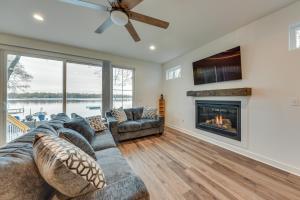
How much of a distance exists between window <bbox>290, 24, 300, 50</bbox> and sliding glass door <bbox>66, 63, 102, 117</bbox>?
15.0 ft

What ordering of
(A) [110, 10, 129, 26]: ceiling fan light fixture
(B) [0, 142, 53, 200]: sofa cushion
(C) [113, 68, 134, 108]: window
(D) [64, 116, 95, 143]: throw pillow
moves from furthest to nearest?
(C) [113, 68, 134, 108]: window → (D) [64, 116, 95, 143]: throw pillow → (A) [110, 10, 129, 26]: ceiling fan light fixture → (B) [0, 142, 53, 200]: sofa cushion

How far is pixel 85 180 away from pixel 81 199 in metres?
0.12

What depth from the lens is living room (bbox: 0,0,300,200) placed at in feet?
3.08

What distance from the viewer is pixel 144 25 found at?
2.72 m

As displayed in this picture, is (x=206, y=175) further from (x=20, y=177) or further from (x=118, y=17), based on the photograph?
(x=118, y=17)

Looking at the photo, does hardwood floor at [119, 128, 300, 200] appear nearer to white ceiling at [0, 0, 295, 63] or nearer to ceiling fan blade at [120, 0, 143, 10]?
ceiling fan blade at [120, 0, 143, 10]

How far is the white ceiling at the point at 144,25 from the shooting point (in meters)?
2.13

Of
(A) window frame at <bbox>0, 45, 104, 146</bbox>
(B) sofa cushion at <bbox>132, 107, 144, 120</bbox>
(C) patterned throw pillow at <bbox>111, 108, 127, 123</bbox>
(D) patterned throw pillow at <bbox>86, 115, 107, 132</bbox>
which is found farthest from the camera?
(B) sofa cushion at <bbox>132, 107, 144, 120</bbox>

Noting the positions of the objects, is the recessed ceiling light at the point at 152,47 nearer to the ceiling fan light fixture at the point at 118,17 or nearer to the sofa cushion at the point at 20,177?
the ceiling fan light fixture at the point at 118,17

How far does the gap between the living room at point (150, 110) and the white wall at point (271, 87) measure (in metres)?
0.02

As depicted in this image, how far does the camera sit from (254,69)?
8.46 feet

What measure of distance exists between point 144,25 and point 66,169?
9.17 feet

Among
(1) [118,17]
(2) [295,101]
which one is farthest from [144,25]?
(2) [295,101]

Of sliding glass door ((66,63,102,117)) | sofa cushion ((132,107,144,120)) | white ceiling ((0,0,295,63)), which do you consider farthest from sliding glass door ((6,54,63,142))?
sofa cushion ((132,107,144,120))
